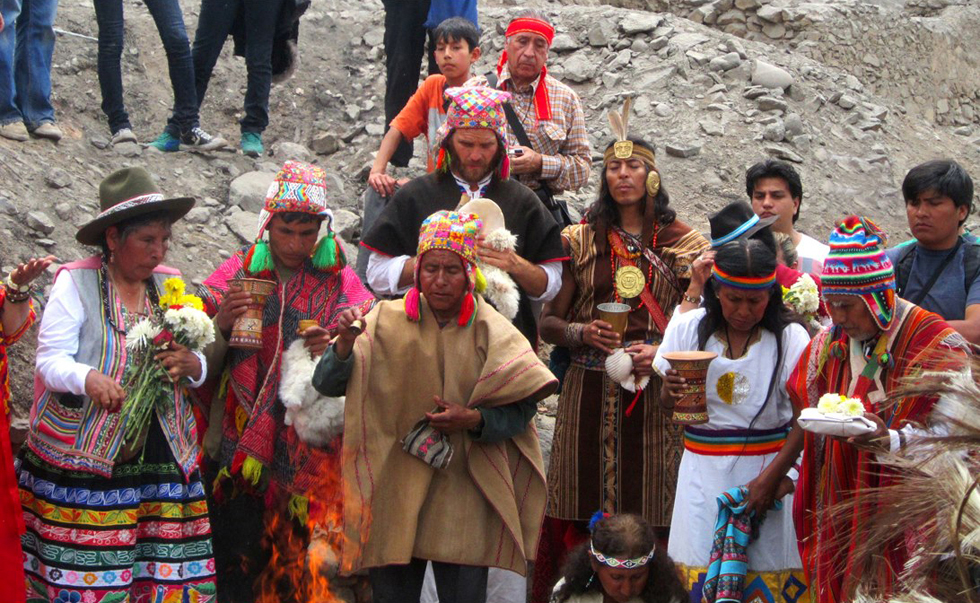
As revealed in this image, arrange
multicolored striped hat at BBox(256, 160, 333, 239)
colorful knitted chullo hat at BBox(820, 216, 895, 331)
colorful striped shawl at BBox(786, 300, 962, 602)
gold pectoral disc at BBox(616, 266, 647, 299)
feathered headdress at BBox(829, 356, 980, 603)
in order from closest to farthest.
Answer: feathered headdress at BBox(829, 356, 980, 603)
colorful striped shawl at BBox(786, 300, 962, 602)
colorful knitted chullo hat at BBox(820, 216, 895, 331)
multicolored striped hat at BBox(256, 160, 333, 239)
gold pectoral disc at BBox(616, 266, 647, 299)

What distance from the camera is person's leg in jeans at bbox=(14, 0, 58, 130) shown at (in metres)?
8.11

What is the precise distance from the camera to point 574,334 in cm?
545

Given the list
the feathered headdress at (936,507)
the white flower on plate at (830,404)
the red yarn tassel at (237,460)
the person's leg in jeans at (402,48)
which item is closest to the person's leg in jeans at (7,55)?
the person's leg in jeans at (402,48)

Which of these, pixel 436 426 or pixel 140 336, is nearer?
pixel 436 426

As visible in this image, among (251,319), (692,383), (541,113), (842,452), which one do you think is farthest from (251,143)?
(842,452)

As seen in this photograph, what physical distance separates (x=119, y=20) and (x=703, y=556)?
6005mm

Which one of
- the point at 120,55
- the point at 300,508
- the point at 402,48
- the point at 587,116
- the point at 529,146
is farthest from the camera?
the point at 587,116

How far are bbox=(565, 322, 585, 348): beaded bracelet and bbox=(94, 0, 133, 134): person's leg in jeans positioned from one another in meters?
4.73

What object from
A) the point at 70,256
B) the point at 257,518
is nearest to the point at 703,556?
the point at 257,518

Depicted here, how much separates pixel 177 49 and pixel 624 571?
19.1 ft

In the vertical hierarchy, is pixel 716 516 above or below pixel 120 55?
below

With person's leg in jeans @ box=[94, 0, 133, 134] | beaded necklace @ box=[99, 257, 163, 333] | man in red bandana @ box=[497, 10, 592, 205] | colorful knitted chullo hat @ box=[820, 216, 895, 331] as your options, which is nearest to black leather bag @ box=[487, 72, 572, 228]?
man in red bandana @ box=[497, 10, 592, 205]

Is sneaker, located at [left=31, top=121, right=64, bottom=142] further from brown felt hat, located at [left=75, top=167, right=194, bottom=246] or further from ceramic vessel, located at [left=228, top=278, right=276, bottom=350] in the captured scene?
ceramic vessel, located at [left=228, top=278, right=276, bottom=350]

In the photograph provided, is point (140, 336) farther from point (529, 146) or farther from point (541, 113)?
point (541, 113)
